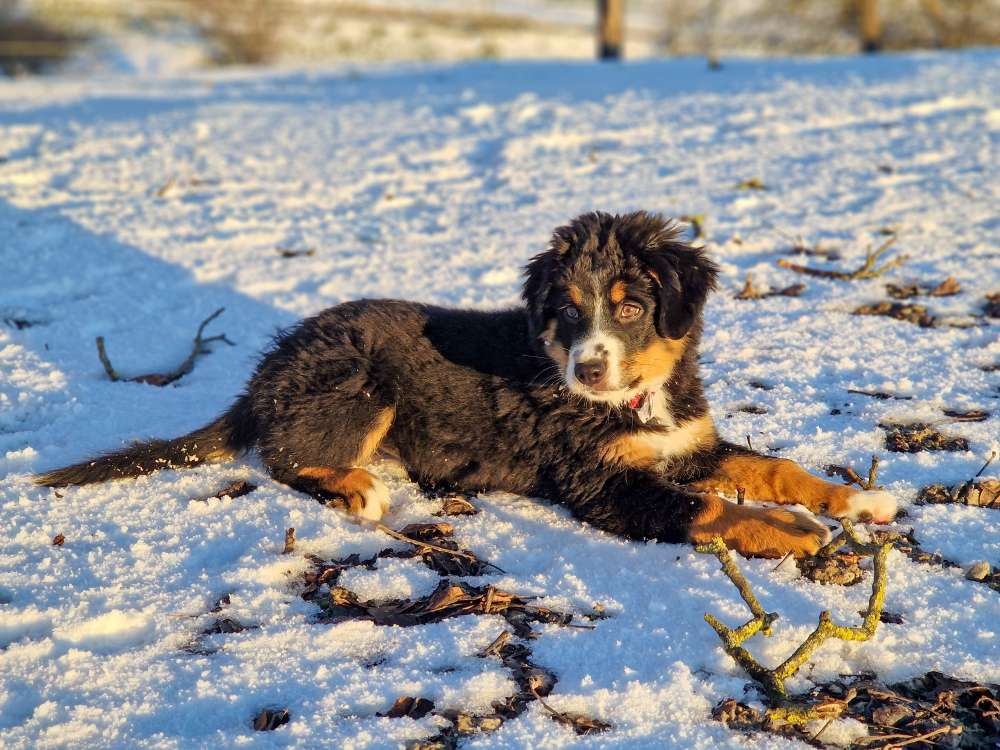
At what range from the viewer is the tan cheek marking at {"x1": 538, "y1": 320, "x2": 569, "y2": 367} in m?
3.42

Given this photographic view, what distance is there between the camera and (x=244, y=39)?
57.2ft

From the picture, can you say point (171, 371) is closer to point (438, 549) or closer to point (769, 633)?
point (438, 549)

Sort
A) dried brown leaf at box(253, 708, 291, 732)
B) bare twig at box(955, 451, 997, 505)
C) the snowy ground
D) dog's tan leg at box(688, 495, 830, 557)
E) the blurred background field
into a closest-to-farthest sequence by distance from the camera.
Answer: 1. dried brown leaf at box(253, 708, 291, 732)
2. the snowy ground
3. dog's tan leg at box(688, 495, 830, 557)
4. bare twig at box(955, 451, 997, 505)
5. the blurred background field

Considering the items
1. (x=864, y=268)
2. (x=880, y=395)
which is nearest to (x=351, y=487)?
(x=880, y=395)

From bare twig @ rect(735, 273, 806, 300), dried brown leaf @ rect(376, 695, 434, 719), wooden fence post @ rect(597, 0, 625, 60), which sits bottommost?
dried brown leaf @ rect(376, 695, 434, 719)

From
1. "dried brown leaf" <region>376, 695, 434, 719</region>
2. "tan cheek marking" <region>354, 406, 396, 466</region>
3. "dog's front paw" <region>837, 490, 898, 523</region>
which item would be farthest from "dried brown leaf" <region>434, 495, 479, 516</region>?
"dog's front paw" <region>837, 490, 898, 523</region>

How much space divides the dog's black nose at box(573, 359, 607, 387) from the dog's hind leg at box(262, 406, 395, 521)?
2.76ft

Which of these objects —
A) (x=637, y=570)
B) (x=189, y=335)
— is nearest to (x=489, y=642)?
(x=637, y=570)

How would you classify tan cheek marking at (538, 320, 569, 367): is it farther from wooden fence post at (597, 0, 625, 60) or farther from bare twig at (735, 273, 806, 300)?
wooden fence post at (597, 0, 625, 60)

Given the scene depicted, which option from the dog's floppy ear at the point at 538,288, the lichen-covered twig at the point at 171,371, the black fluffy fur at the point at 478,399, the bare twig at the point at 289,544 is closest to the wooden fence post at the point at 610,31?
the lichen-covered twig at the point at 171,371

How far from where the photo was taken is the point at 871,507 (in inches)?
121

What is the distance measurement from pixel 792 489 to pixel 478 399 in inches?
46.3

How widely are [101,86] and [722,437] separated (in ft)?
36.9

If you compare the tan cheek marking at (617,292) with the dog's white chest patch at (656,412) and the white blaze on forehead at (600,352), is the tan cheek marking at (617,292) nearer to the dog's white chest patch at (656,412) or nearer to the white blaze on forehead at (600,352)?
the white blaze on forehead at (600,352)
